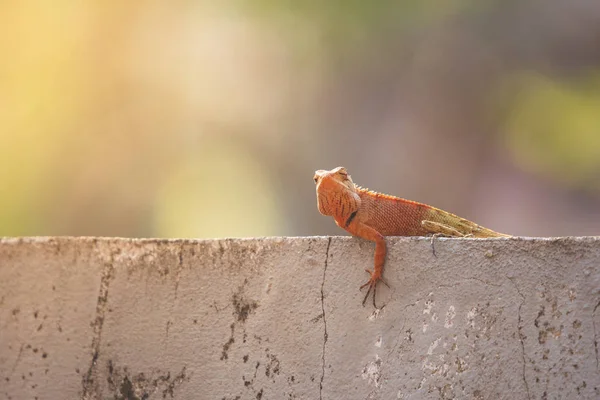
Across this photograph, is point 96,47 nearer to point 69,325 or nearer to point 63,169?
point 63,169

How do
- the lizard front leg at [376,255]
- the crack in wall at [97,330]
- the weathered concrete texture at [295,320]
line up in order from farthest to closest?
the crack in wall at [97,330]
the lizard front leg at [376,255]
the weathered concrete texture at [295,320]

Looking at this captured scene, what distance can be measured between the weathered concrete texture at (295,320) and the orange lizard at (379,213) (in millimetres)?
296

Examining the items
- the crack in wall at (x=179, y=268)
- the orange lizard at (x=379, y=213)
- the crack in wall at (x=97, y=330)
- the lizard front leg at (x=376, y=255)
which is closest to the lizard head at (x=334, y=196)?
the orange lizard at (x=379, y=213)

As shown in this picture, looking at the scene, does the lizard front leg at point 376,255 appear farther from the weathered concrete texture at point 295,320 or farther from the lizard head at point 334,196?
the lizard head at point 334,196

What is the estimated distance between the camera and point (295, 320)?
10.7ft

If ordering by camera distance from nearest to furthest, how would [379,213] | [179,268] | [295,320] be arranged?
[295,320]
[179,268]
[379,213]

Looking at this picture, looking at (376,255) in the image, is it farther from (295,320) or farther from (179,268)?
(179,268)

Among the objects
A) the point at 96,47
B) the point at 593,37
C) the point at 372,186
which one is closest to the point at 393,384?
the point at 372,186

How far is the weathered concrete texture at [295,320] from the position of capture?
9.15 feet

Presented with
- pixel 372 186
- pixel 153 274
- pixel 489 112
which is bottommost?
pixel 153 274

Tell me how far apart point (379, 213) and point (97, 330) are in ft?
5.08

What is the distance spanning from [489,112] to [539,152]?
134cm

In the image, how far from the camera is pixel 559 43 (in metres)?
11.8

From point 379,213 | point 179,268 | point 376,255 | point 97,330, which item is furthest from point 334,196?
point 97,330
